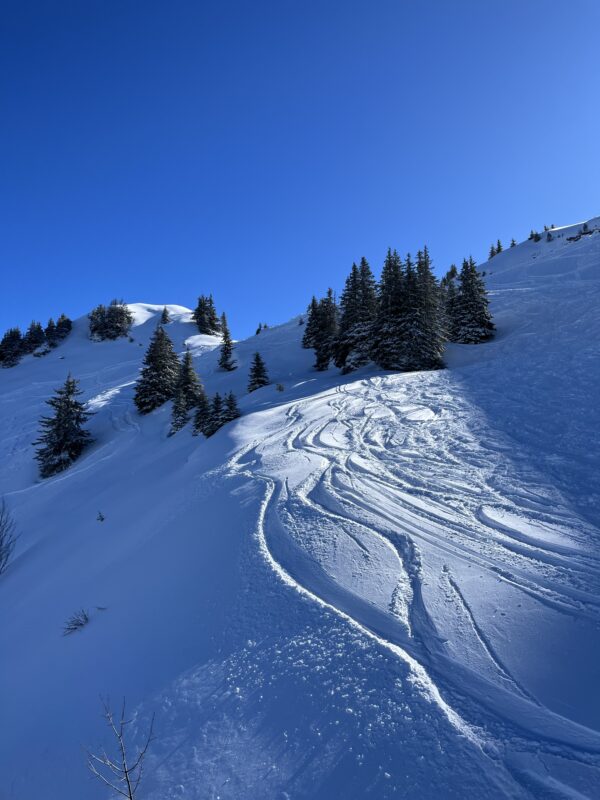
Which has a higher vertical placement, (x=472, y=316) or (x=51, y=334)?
(x=51, y=334)

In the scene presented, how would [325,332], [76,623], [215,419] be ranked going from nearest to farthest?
[76,623], [215,419], [325,332]

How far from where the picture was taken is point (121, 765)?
3.44 metres

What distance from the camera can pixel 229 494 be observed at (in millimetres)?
8531

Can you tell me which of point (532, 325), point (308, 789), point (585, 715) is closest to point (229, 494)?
point (308, 789)

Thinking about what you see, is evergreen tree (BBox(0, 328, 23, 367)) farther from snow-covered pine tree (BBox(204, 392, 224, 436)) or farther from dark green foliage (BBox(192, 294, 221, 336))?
snow-covered pine tree (BBox(204, 392, 224, 436))

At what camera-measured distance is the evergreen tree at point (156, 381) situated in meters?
30.3

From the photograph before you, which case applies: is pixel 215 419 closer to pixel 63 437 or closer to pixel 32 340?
pixel 63 437

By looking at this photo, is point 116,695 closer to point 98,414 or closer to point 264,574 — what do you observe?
point 264,574

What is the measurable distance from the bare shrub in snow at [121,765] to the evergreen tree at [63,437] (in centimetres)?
2438

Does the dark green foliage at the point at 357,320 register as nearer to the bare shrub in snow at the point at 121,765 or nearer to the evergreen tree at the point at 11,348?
the bare shrub in snow at the point at 121,765

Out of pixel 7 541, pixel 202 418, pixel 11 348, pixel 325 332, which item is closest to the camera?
pixel 7 541

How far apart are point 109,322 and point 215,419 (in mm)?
49941

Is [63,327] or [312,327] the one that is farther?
[63,327]

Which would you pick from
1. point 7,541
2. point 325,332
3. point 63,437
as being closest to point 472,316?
point 325,332
